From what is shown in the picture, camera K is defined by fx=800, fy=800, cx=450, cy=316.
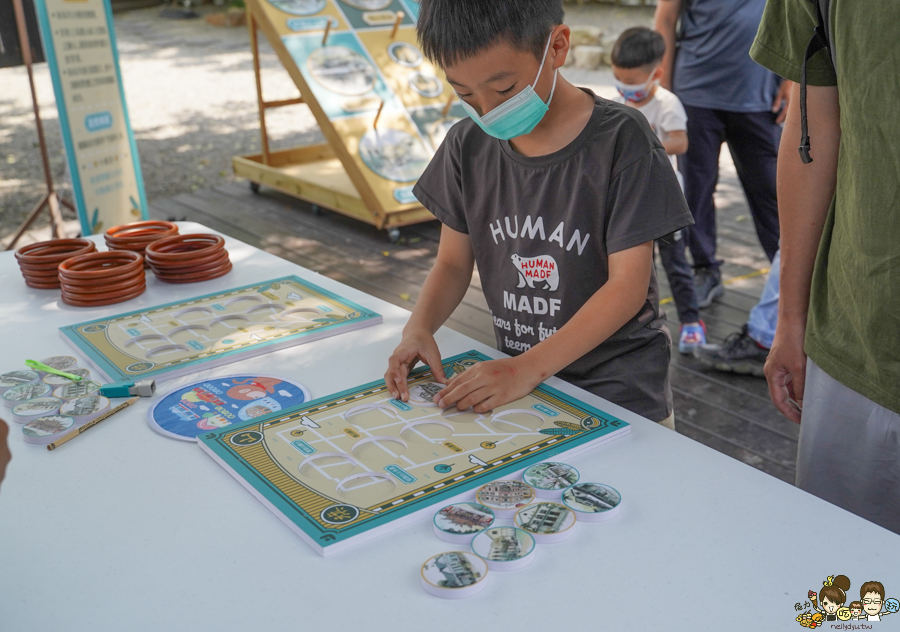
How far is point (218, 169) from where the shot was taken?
6125 mm

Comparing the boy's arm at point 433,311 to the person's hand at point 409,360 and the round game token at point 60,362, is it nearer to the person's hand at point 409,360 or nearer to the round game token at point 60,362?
the person's hand at point 409,360

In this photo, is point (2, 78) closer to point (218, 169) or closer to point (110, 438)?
point (218, 169)

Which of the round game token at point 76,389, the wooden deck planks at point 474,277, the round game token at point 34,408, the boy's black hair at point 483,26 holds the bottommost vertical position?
the wooden deck planks at point 474,277

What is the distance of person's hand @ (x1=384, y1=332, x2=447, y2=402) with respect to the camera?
1.18 metres

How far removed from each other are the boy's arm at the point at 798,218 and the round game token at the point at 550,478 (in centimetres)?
49

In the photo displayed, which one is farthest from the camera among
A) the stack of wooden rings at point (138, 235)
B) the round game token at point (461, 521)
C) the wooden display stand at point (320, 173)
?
the wooden display stand at point (320, 173)

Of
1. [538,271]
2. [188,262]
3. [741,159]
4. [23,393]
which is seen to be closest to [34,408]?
[23,393]

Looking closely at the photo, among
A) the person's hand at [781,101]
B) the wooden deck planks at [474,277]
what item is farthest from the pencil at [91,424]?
the person's hand at [781,101]

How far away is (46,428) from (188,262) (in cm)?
63

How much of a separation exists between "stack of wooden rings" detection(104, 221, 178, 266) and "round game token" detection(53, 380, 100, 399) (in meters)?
0.62

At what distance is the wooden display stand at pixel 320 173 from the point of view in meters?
4.30

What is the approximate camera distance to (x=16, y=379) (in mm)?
1243

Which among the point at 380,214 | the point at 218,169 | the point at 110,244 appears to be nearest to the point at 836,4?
the point at 110,244

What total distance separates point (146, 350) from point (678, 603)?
3.20 feet
